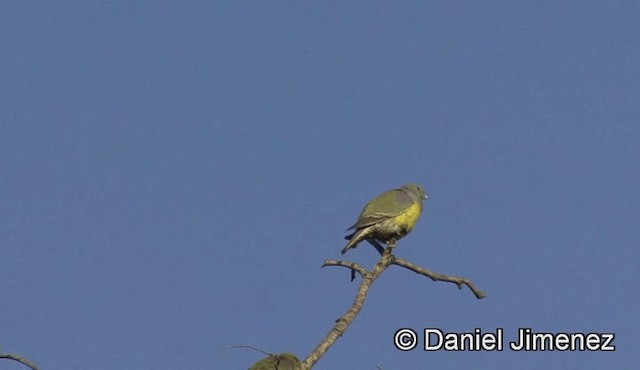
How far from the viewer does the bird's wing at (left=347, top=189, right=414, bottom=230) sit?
16688mm

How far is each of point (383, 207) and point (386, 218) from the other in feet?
1.04

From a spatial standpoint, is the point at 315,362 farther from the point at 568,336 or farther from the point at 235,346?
the point at 568,336

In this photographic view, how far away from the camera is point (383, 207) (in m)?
17.2

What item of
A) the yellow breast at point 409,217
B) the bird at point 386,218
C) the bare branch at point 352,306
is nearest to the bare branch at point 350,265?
the bare branch at point 352,306

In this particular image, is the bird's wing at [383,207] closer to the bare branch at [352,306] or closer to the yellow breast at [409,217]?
the yellow breast at [409,217]

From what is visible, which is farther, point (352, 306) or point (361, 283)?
point (361, 283)

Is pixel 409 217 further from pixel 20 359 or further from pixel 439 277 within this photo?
pixel 20 359

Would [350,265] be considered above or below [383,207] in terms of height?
below

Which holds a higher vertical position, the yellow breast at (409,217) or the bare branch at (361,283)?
the yellow breast at (409,217)

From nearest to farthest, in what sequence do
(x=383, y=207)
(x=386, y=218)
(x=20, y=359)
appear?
(x=20, y=359) → (x=386, y=218) → (x=383, y=207)

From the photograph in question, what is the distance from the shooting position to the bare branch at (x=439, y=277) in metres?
12.4

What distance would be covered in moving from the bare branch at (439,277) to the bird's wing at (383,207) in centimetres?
372

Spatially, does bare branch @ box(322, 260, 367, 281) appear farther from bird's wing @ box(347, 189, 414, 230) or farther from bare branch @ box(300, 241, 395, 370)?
bird's wing @ box(347, 189, 414, 230)

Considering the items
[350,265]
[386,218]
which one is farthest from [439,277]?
[386,218]
